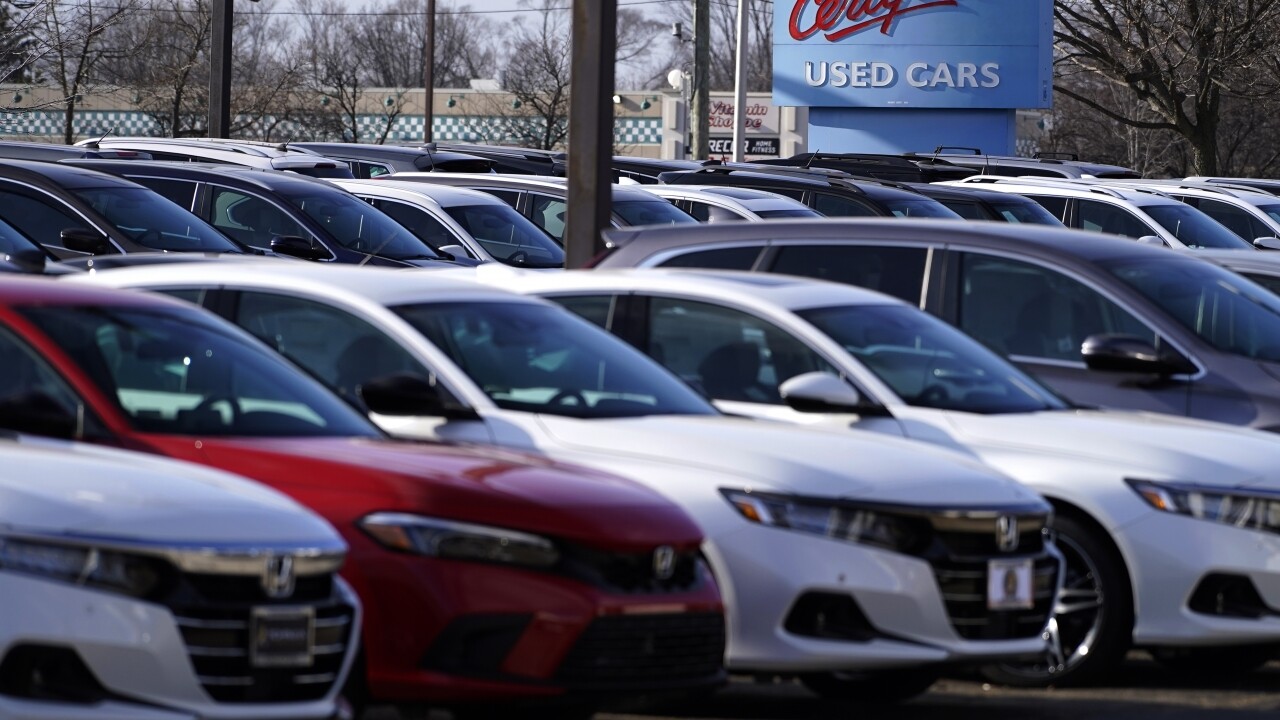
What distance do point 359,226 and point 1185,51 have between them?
Answer: 25205 millimetres

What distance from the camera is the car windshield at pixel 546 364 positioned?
7.46m

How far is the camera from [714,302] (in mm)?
8477

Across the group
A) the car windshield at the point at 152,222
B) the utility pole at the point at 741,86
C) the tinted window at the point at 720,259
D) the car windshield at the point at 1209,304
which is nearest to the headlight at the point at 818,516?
the car windshield at the point at 1209,304

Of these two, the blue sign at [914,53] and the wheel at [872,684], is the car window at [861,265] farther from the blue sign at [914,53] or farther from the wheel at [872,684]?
the blue sign at [914,53]

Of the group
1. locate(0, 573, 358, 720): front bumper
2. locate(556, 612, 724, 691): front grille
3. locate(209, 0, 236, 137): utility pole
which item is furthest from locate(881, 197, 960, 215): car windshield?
locate(0, 573, 358, 720): front bumper

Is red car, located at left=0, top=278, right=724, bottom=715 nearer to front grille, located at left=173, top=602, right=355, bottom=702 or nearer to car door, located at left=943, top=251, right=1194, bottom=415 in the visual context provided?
front grille, located at left=173, top=602, right=355, bottom=702

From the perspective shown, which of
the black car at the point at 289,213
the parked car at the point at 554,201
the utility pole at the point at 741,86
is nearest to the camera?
the black car at the point at 289,213

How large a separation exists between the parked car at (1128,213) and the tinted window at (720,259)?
26.6 feet

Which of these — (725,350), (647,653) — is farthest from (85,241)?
(647,653)

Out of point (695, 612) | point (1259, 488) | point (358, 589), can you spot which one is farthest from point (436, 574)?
point (1259, 488)

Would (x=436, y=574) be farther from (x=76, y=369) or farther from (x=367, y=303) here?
(x=367, y=303)

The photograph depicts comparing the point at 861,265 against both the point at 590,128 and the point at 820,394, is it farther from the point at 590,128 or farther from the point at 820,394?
the point at 820,394

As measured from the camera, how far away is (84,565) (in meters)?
4.84

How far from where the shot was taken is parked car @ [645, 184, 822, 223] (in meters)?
→ 18.5
